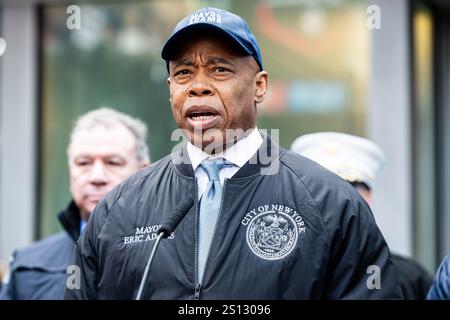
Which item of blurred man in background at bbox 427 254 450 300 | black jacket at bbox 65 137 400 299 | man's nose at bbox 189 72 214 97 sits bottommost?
blurred man in background at bbox 427 254 450 300

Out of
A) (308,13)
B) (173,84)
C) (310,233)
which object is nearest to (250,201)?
(310,233)

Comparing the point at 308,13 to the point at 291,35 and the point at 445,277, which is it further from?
the point at 445,277

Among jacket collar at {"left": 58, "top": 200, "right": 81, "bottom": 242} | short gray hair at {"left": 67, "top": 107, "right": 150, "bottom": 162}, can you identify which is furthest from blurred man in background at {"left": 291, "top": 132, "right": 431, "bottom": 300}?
jacket collar at {"left": 58, "top": 200, "right": 81, "bottom": 242}

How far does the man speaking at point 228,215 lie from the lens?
250cm

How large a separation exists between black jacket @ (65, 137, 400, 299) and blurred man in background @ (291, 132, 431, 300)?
4.46ft

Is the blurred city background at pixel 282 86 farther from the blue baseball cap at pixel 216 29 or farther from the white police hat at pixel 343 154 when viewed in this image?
the blue baseball cap at pixel 216 29

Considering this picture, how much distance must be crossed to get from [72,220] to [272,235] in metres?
1.89

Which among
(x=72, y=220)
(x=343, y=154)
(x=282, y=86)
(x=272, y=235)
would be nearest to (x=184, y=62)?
(x=272, y=235)

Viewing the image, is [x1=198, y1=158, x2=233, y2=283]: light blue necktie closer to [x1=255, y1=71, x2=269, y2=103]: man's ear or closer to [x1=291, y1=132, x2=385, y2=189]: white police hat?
[x1=255, y1=71, x2=269, y2=103]: man's ear

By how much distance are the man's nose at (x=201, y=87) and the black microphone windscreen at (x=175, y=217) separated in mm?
302

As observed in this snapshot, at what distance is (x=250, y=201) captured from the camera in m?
2.61

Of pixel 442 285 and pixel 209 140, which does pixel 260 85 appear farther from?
pixel 442 285

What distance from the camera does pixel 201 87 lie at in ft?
8.55

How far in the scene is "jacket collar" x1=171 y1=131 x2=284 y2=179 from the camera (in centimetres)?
268
